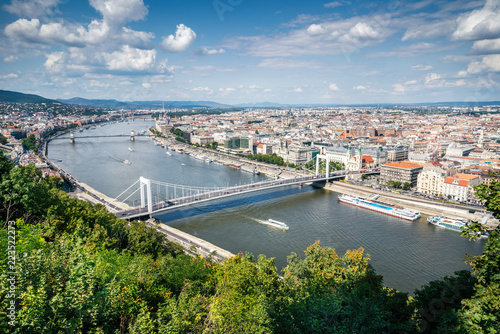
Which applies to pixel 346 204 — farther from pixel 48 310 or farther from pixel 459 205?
pixel 48 310

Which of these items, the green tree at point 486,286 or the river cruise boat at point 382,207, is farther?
the river cruise boat at point 382,207

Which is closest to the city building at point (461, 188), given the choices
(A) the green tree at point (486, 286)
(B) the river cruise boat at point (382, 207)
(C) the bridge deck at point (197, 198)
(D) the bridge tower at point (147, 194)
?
(B) the river cruise boat at point (382, 207)

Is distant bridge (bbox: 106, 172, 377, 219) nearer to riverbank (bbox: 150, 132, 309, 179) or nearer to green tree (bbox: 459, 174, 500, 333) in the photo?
riverbank (bbox: 150, 132, 309, 179)

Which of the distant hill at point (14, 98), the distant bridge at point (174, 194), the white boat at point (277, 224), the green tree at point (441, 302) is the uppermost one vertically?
the distant hill at point (14, 98)

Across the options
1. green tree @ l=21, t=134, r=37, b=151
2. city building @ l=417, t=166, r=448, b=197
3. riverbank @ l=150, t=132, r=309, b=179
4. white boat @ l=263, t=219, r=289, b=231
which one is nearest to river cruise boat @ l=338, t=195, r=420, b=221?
city building @ l=417, t=166, r=448, b=197

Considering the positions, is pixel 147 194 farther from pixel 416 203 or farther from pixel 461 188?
pixel 461 188

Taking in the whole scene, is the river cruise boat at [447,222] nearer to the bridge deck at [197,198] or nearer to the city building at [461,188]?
the city building at [461,188]

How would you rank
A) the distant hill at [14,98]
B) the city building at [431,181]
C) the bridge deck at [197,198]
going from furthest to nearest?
the distant hill at [14,98]
the city building at [431,181]
the bridge deck at [197,198]
